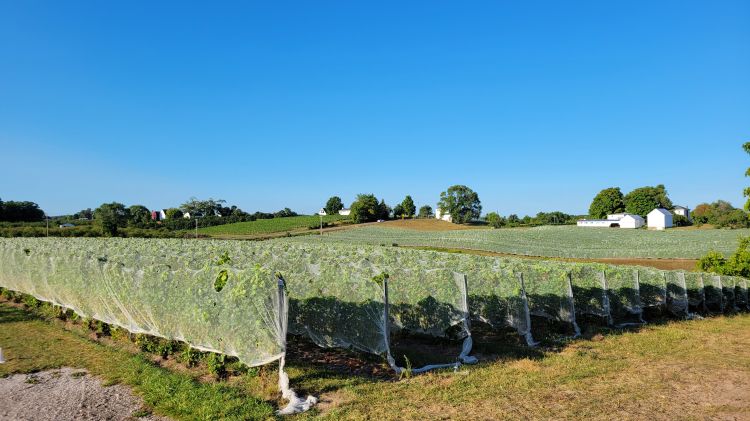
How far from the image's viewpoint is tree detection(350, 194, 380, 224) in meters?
98.2

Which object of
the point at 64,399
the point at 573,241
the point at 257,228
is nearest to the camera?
the point at 64,399

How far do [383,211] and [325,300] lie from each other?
97.8 meters

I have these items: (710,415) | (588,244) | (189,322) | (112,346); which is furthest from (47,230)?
(588,244)

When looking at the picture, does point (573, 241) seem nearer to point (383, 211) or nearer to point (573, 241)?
point (573, 241)

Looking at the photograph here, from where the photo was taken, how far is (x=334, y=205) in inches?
5399

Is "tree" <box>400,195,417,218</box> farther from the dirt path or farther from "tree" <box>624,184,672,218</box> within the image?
the dirt path

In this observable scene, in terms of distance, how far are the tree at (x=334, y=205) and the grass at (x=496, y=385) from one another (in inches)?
4926

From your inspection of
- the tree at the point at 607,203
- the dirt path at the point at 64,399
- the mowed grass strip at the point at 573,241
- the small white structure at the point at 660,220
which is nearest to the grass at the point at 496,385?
the dirt path at the point at 64,399

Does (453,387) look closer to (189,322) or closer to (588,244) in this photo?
(189,322)

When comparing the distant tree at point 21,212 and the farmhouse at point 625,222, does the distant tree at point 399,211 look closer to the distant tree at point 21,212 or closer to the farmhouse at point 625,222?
the farmhouse at point 625,222

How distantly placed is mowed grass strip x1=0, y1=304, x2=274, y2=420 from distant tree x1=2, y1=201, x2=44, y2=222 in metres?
94.5

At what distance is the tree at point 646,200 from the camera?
104 metres

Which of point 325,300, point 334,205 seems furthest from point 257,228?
point 325,300

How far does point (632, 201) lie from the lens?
108m
